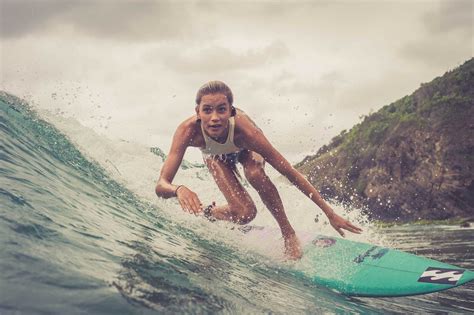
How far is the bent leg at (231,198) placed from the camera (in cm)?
588

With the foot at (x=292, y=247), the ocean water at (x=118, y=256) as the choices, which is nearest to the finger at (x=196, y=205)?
the ocean water at (x=118, y=256)

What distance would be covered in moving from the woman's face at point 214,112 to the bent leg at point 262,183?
81cm

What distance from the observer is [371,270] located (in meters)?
5.07

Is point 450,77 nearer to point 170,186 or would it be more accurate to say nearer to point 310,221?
point 310,221

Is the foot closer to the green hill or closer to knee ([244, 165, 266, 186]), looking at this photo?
knee ([244, 165, 266, 186])

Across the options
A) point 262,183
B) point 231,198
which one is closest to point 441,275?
point 262,183

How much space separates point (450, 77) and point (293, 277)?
62307 millimetres

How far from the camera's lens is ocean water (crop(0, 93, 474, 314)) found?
2.41 meters

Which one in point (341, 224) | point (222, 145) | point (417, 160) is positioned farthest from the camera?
point (417, 160)

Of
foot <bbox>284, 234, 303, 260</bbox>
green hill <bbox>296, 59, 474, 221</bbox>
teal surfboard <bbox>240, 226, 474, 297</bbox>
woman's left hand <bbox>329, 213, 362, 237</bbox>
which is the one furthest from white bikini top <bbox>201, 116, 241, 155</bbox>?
green hill <bbox>296, 59, 474, 221</bbox>

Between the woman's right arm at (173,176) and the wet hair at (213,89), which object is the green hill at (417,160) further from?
the woman's right arm at (173,176)

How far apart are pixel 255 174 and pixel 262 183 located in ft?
0.49

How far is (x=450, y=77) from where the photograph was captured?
59188 millimetres

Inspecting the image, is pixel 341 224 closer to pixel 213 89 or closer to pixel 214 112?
pixel 214 112
